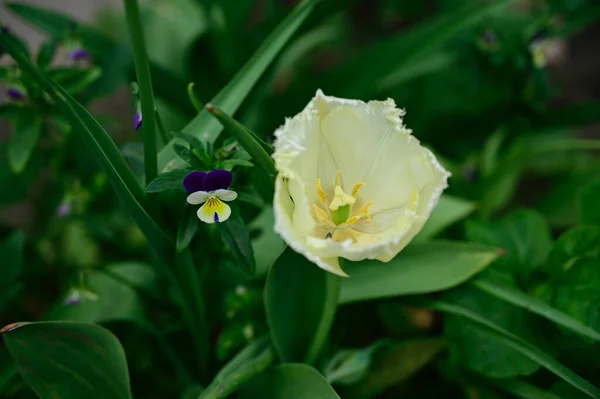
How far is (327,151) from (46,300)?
780 mm

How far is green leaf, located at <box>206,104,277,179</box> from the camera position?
1.68 ft

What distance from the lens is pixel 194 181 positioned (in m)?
0.56

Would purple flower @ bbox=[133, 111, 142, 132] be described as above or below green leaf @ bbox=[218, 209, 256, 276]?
above

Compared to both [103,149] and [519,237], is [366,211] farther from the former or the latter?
[519,237]

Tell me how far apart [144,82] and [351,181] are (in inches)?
9.4

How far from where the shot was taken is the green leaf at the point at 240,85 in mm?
641

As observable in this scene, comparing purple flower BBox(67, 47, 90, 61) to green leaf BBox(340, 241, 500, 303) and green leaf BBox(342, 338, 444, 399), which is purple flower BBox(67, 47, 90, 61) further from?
green leaf BBox(342, 338, 444, 399)

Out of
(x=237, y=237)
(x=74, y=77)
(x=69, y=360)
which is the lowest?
(x=69, y=360)

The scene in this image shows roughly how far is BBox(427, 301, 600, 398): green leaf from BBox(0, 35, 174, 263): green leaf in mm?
389

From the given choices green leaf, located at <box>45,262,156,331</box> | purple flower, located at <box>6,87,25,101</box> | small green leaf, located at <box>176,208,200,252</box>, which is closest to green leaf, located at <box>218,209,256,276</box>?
small green leaf, located at <box>176,208,200,252</box>

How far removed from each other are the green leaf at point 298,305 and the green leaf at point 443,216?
210 millimetres

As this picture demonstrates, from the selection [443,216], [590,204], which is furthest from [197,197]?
[590,204]

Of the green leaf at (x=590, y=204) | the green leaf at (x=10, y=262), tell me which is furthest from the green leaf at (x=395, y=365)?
the green leaf at (x=10, y=262)

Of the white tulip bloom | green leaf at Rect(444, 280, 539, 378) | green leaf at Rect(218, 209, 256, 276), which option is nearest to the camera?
the white tulip bloom
